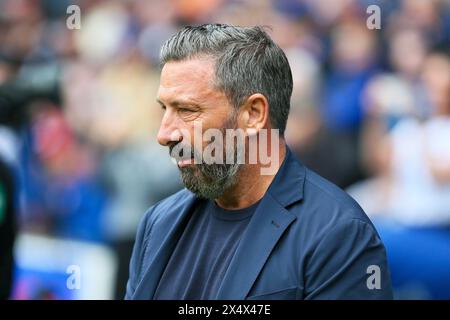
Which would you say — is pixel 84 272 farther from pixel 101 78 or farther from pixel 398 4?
pixel 398 4

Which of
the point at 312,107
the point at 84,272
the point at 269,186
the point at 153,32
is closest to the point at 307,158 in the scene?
the point at 312,107

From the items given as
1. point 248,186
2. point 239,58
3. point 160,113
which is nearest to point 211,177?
point 248,186

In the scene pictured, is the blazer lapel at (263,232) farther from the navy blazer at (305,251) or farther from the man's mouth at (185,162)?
the man's mouth at (185,162)

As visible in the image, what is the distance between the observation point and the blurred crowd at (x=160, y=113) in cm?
500

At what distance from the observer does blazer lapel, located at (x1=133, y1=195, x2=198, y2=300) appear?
2672mm

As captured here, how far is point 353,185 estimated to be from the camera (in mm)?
5086

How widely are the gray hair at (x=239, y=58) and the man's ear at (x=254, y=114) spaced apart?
0.06ft

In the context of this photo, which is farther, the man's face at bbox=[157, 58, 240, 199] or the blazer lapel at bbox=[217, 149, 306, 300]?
the man's face at bbox=[157, 58, 240, 199]

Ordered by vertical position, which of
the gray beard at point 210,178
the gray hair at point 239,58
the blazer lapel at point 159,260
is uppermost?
the gray hair at point 239,58

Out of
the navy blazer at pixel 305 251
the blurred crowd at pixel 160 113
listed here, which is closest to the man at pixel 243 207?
the navy blazer at pixel 305 251

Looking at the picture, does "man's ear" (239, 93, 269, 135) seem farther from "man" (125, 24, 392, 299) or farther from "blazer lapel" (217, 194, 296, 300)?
"blazer lapel" (217, 194, 296, 300)

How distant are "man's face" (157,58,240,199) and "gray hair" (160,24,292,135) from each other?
0.10 feet

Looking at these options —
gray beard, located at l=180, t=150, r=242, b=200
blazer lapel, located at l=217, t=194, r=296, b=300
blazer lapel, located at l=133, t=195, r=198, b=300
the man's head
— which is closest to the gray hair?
the man's head

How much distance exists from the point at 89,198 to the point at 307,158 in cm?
156
